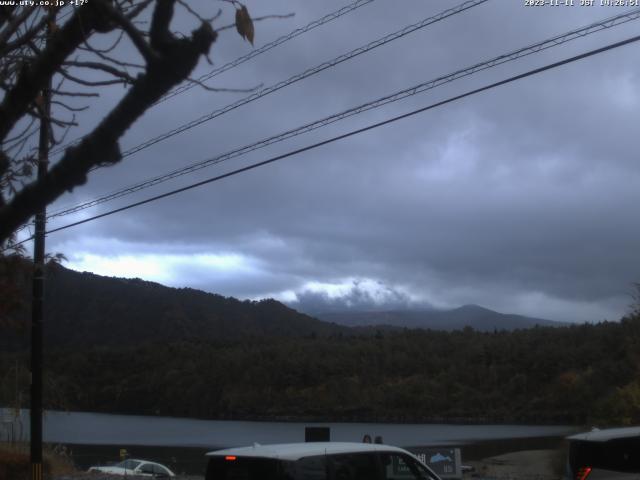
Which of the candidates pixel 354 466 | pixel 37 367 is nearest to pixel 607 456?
pixel 354 466

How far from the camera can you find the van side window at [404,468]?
10.3 meters

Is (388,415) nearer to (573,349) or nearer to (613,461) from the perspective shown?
(573,349)

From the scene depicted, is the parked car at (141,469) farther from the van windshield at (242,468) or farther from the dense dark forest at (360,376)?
the dense dark forest at (360,376)

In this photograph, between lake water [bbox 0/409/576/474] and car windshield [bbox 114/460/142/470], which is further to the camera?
lake water [bbox 0/409/576/474]

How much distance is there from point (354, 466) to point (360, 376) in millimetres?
60212

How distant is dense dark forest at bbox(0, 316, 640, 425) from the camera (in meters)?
59.9

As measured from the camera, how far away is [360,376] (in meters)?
69.4

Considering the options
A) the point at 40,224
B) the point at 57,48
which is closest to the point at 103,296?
the point at 40,224

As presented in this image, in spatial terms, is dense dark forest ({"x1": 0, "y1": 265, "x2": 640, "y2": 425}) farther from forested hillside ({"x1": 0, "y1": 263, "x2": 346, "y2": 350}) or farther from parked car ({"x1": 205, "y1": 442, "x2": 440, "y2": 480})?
parked car ({"x1": 205, "y1": 442, "x2": 440, "y2": 480})

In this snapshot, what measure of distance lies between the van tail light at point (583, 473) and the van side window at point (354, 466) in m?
2.27

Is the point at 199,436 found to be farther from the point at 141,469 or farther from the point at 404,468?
the point at 404,468

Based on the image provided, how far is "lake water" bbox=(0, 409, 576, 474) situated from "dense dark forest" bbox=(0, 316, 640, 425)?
15.3ft

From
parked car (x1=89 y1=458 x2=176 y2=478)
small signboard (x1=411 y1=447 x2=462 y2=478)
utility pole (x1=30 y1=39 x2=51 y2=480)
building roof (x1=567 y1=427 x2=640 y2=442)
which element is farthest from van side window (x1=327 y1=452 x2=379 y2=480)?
parked car (x1=89 y1=458 x2=176 y2=478)

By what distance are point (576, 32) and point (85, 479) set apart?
18.8 m
